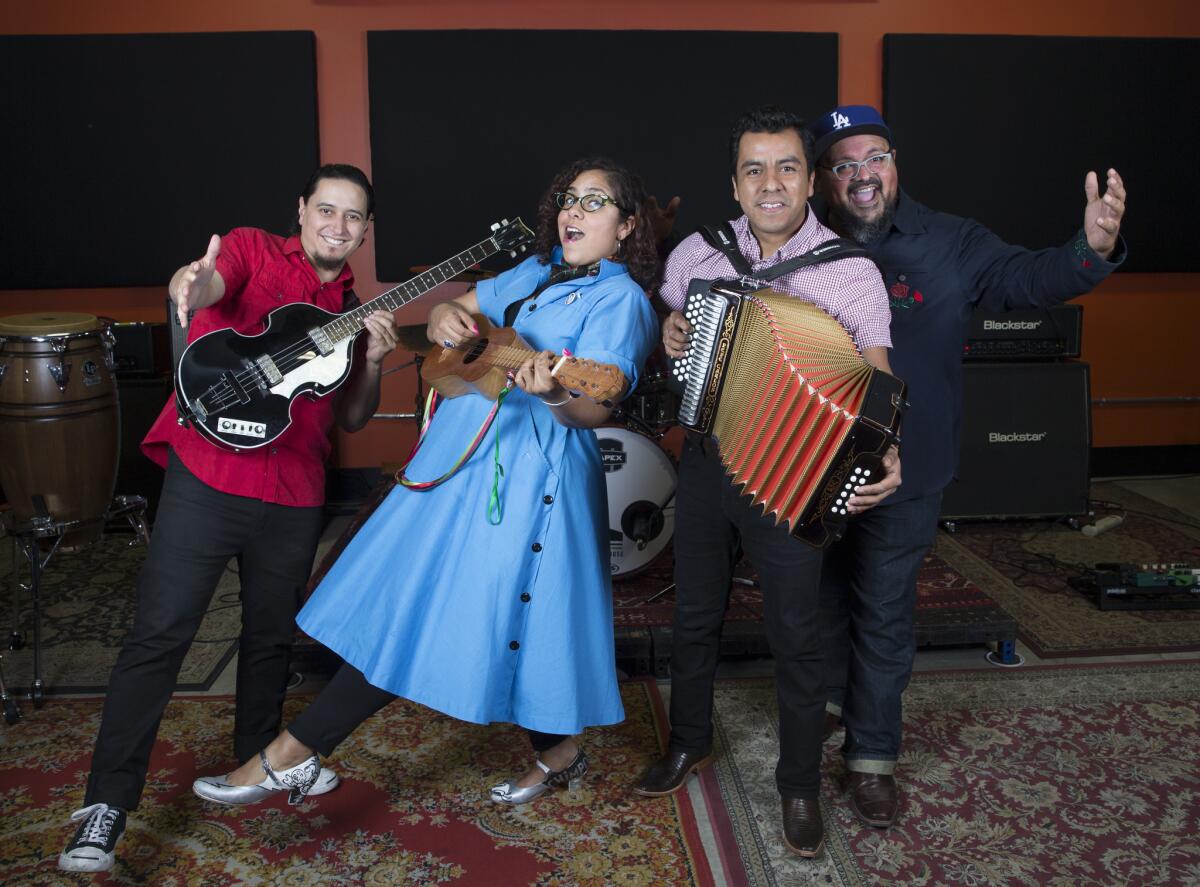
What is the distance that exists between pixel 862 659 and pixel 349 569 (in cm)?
119

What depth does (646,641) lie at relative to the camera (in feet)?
10.2

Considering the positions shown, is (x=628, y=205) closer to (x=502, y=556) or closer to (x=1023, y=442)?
(x=502, y=556)

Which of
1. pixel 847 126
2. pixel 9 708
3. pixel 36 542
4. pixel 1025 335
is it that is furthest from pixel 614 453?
pixel 1025 335

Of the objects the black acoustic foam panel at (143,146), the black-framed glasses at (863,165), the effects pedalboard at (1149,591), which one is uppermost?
the black acoustic foam panel at (143,146)

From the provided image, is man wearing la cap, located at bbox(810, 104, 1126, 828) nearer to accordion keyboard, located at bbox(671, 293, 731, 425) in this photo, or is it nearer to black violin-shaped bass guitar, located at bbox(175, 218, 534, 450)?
accordion keyboard, located at bbox(671, 293, 731, 425)

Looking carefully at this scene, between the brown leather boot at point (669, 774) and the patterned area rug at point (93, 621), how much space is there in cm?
144

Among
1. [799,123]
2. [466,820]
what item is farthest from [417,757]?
[799,123]

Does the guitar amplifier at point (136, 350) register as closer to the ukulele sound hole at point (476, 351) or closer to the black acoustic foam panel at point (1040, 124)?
the ukulele sound hole at point (476, 351)

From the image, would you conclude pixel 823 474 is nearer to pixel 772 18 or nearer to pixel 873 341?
pixel 873 341

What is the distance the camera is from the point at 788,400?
6.20ft

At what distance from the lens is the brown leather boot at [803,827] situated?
2.19 m

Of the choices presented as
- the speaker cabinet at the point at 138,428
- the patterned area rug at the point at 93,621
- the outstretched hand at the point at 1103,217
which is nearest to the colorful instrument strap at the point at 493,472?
the outstretched hand at the point at 1103,217

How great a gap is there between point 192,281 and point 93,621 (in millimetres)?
2086

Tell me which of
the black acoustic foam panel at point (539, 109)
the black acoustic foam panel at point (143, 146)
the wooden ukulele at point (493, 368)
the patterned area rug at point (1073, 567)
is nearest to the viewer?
the wooden ukulele at point (493, 368)
